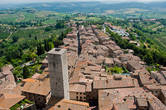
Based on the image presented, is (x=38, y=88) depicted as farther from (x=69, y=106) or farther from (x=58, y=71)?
(x=69, y=106)

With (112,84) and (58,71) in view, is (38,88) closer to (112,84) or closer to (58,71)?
(58,71)

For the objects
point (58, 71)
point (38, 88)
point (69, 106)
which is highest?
point (58, 71)

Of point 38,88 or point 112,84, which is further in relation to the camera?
point 112,84

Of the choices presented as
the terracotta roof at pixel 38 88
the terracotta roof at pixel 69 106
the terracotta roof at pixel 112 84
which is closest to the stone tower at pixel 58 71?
the terracotta roof at pixel 69 106

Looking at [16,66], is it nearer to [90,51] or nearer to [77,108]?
[90,51]

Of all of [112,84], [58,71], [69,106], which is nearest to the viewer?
[69,106]

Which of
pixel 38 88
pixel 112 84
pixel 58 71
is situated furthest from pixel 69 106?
pixel 112 84

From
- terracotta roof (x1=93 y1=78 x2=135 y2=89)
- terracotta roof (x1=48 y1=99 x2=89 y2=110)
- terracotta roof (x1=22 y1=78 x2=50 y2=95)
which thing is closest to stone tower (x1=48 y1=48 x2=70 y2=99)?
terracotta roof (x1=48 y1=99 x2=89 y2=110)

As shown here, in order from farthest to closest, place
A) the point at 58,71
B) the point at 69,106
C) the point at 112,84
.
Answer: the point at 112,84
the point at 58,71
the point at 69,106

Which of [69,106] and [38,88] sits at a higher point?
[69,106]

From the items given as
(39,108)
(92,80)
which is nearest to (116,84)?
(92,80)
